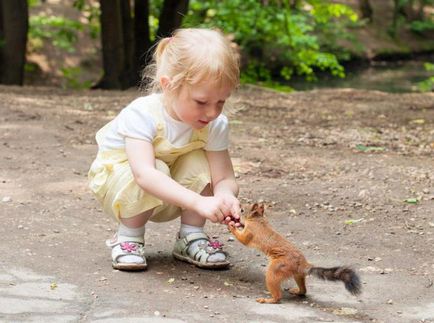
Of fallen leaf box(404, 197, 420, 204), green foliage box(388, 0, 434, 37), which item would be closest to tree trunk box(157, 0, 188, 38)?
fallen leaf box(404, 197, 420, 204)

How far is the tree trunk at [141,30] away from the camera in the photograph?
514 inches

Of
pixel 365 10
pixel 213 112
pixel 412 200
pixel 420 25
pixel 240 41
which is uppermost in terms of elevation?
pixel 213 112

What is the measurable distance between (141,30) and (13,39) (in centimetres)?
226

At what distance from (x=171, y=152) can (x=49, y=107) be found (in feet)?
16.4

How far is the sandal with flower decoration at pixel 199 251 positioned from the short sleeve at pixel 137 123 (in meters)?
0.50

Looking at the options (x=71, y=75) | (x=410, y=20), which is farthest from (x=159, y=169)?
(x=410, y=20)

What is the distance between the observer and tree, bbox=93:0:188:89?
39.2 ft

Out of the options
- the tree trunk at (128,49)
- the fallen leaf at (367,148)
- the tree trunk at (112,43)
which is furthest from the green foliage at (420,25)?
the fallen leaf at (367,148)

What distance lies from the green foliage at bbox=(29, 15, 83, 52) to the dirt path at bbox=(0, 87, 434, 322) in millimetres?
9933

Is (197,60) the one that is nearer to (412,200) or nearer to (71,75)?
(412,200)

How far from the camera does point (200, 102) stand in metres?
3.21

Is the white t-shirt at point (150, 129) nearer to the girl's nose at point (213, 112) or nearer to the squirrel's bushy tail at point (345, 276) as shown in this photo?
the girl's nose at point (213, 112)

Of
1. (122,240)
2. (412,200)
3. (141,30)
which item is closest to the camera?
(122,240)

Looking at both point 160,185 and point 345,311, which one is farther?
point 160,185
